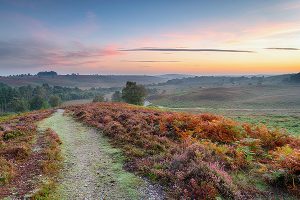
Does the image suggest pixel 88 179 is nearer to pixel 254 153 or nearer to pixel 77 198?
pixel 77 198

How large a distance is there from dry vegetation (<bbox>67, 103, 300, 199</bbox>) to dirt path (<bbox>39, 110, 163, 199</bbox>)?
648 millimetres

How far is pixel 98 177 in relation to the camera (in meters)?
11.3

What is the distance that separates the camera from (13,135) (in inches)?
767

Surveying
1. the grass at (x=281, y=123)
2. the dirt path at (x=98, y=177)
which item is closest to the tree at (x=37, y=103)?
the grass at (x=281, y=123)

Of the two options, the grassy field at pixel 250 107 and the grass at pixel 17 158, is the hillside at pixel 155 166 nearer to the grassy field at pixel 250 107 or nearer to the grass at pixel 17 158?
the grass at pixel 17 158

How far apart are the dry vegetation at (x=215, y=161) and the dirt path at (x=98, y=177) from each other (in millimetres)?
648

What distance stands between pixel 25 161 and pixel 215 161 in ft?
30.0

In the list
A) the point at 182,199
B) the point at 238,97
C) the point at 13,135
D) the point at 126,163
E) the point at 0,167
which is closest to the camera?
the point at 182,199

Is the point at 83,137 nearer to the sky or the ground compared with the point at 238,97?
nearer to the sky

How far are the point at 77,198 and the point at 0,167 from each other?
4827 mm

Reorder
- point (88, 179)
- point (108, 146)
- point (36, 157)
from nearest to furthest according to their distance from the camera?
point (88, 179) → point (36, 157) → point (108, 146)

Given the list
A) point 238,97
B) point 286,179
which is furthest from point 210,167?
point 238,97

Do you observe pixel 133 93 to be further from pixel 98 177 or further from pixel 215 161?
pixel 98 177

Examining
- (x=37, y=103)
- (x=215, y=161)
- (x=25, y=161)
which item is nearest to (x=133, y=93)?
(x=37, y=103)
